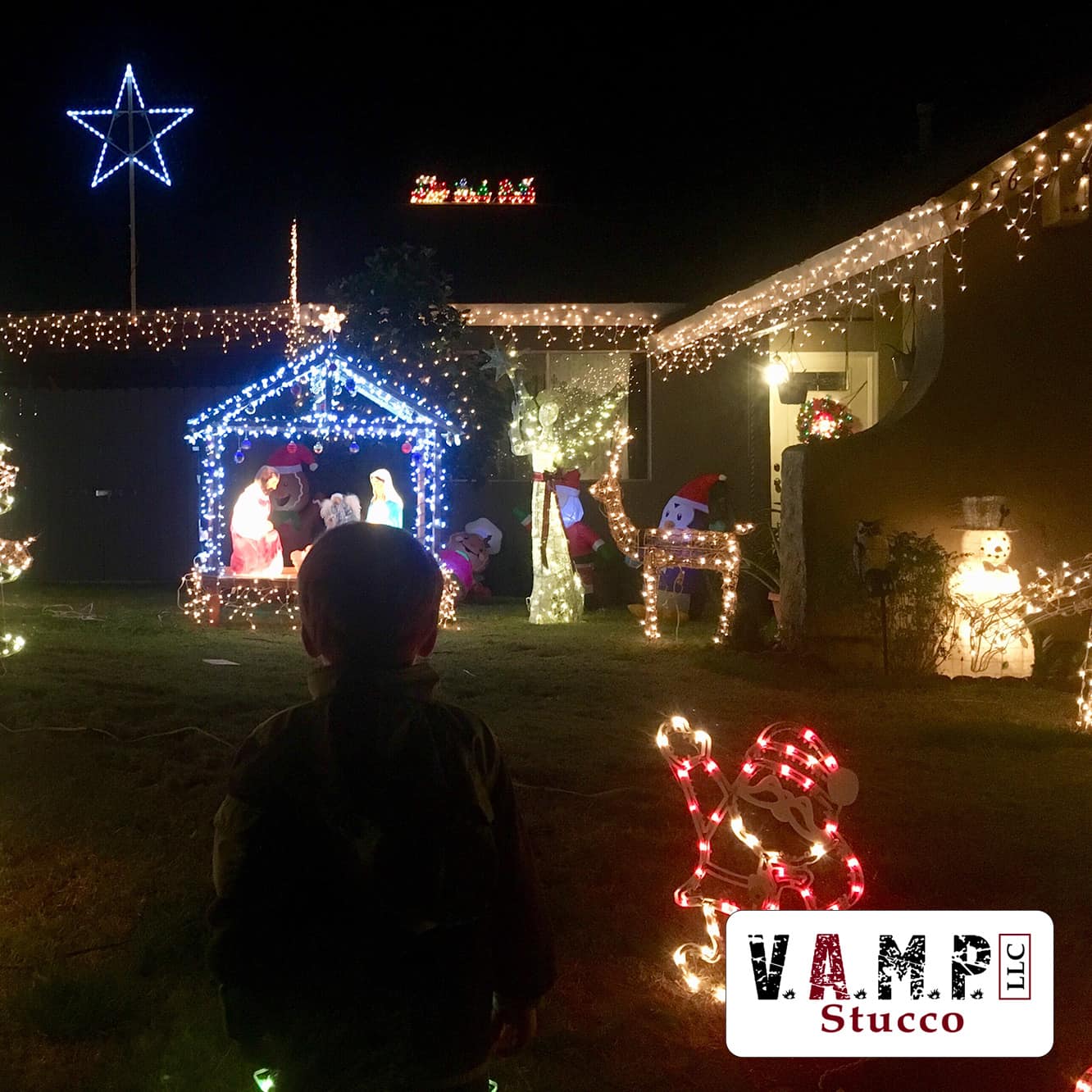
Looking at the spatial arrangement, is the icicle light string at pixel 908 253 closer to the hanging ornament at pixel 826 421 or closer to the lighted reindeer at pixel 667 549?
the hanging ornament at pixel 826 421

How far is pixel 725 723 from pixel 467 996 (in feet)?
18.6

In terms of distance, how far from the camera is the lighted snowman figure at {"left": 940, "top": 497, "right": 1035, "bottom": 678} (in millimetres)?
9312

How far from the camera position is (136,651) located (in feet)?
34.6

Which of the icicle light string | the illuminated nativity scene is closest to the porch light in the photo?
the icicle light string

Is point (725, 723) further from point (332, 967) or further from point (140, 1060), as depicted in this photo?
point (332, 967)

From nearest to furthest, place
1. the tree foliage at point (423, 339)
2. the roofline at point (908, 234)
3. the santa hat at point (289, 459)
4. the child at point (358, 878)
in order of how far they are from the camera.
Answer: the child at point (358, 878)
the roofline at point (908, 234)
the santa hat at point (289, 459)
the tree foliage at point (423, 339)

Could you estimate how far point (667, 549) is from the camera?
1170 cm

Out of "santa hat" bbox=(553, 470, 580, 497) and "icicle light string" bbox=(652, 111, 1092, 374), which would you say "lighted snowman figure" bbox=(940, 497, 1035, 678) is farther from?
"santa hat" bbox=(553, 470, 580, 497)

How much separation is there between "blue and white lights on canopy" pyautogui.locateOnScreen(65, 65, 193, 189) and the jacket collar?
48.6 ft

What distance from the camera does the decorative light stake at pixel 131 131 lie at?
619 inches

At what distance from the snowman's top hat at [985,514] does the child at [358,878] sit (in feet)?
25.9

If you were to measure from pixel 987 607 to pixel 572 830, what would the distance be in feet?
16.6

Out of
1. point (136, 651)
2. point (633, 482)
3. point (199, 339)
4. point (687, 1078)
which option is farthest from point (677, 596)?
point (687, 1078)

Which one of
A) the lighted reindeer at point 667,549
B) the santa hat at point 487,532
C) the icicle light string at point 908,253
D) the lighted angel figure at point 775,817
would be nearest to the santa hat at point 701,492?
the lighted reindeer at point 667,549
